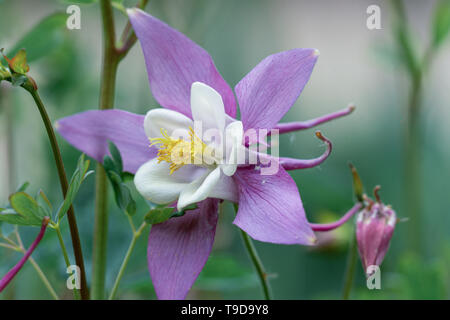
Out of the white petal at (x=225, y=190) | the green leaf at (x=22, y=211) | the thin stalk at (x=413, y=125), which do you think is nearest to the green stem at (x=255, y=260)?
the white petal at (x=225, y=190)

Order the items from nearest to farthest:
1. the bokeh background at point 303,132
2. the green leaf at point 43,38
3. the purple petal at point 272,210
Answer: the purple petal at point 272,210 < the green leaf at point 43,38 < the bokeh background at point 303,132

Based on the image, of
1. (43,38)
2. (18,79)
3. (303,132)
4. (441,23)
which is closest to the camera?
(18,79)

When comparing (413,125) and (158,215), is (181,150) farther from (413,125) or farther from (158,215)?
(413,125)

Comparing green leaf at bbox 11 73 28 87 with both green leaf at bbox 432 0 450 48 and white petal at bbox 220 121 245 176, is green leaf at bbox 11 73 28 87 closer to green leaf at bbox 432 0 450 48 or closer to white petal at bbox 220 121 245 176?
white petal at bbox 220 121 245 176

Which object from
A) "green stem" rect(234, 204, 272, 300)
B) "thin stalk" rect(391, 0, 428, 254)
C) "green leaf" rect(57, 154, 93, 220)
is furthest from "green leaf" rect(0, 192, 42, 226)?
"thin stalk" rect(391, 0, 428, 254)

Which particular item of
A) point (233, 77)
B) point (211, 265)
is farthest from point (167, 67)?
point (233, 77)

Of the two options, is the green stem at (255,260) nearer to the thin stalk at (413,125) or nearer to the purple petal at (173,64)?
the purple petal at (173,64)

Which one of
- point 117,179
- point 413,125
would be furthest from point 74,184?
point 413,125
